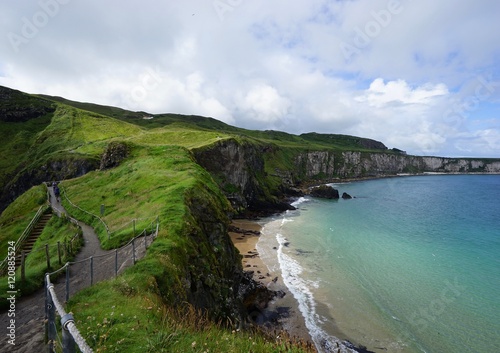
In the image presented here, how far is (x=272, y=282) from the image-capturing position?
4272 cm

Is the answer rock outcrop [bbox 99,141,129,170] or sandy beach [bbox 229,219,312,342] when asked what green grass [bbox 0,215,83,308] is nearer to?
sandy beach [bbox 229,219,312,342]

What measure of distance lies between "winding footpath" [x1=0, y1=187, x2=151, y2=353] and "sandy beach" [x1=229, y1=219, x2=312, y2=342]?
1766cm

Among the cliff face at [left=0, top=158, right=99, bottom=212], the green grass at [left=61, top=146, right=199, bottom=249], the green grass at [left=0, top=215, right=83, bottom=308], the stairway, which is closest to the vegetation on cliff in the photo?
the green grass at [left=61, top=146, right=199, bottom=249]

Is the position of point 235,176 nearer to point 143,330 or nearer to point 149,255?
point 149,255

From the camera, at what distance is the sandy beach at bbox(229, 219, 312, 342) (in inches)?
1272

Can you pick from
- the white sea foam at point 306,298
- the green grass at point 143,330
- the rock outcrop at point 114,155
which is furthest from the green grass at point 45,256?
the rock outcrop at point 114,155

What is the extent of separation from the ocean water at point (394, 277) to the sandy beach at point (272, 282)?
983 millimetres

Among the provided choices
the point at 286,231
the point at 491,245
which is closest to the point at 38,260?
the point at 286,231

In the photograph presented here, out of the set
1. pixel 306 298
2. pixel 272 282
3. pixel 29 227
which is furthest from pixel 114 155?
pixel 306 298

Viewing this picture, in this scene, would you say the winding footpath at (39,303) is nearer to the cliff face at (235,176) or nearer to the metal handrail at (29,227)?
the metal handrail at (29,227)

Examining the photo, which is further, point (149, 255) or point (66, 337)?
point (149, 255)

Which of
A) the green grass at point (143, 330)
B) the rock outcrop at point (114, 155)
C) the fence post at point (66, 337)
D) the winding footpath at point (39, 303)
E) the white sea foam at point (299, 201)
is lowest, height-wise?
the white sea foam at point (299, 201)

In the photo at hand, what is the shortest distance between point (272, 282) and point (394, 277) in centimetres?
1815

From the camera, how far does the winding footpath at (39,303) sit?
470 inches
